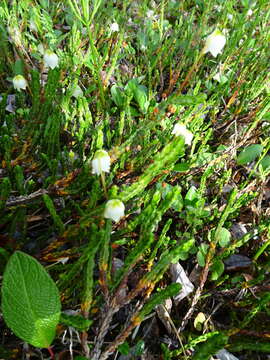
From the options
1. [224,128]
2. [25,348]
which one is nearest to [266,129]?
[224,128]

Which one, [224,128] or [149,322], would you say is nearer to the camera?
[149,322]

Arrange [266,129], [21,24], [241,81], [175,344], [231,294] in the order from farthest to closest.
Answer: [21,24]
[241,81]
[266,129]
[231,294]
[175,344]

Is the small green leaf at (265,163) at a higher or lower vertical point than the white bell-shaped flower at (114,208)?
lower

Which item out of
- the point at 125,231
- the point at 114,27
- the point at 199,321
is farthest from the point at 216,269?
the point at 114,27

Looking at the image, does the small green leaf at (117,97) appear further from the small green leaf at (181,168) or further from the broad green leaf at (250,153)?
the broad green leaf at (250,153)

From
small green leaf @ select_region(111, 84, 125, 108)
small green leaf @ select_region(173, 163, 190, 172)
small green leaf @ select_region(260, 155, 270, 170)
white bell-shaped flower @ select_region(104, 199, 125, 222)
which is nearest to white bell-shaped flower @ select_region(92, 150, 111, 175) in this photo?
white bell-shaped flower @ select_region(104, 199, 125, 222)

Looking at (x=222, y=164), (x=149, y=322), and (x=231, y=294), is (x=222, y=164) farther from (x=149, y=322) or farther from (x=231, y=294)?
(x=149, y=322)

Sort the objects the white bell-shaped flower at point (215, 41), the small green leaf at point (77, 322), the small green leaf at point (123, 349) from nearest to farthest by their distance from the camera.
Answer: the small green leaf at point (77, 322) < the small green leaf at point (123, 349) < the white bell-shaped flower at point (215, 41)

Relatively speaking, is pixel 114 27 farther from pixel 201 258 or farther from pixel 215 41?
pixel 201 258

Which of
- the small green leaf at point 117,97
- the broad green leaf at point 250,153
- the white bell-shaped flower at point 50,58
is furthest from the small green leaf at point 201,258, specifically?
the white bell-shaped flower at point 50,58
